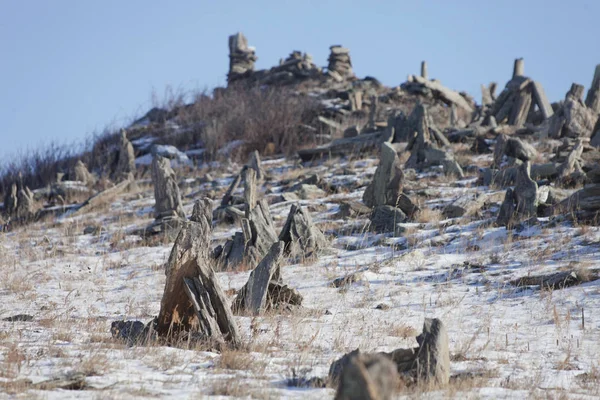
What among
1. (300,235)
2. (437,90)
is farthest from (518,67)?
(300,235)

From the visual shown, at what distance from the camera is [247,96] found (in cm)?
2730

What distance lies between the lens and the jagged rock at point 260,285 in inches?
249

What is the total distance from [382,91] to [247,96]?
5.40 meters

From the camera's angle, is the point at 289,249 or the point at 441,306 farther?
the point at 289,249

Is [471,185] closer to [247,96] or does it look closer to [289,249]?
[289,249]

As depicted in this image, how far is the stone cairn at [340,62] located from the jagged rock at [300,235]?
22484 millimetres

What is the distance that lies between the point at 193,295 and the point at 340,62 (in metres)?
27.9

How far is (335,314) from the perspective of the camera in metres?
6.34

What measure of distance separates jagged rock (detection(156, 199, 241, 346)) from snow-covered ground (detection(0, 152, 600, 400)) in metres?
0.24

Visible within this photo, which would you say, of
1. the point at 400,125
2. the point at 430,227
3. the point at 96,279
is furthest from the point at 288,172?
the point at 96,279

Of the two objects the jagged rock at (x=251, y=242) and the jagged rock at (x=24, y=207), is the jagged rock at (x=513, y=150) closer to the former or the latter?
the jagged rock at (x=251, y=242)

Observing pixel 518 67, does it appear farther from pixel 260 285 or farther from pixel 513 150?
pixel 260 285

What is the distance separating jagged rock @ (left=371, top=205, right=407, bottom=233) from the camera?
1065 centimetres

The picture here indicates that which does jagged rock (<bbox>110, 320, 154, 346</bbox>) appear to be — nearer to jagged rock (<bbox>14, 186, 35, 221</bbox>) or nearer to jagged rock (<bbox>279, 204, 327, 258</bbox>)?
jagged rock (<bbox>279, 204, 327, 258</bbox>)
